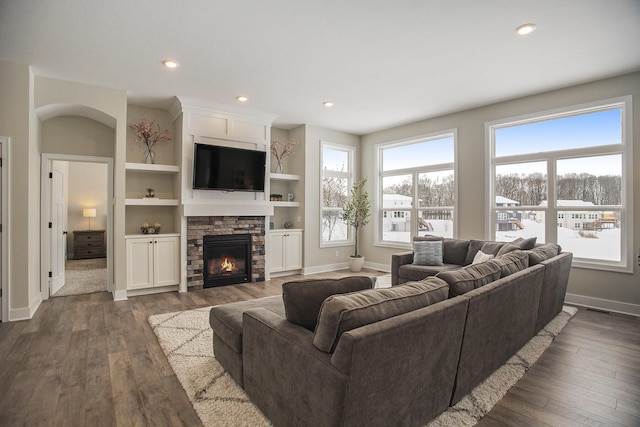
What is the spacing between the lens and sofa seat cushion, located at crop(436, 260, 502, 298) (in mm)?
2096

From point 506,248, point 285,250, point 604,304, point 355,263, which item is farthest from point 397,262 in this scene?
point 604,304

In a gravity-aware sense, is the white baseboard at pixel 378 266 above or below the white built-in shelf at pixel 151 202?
below

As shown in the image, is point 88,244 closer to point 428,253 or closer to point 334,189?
point 334,189

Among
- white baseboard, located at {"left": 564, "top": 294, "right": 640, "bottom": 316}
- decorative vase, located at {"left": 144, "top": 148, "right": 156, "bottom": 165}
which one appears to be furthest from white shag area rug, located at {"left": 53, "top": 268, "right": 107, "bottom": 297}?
white baseboard, located at {"left": 564, "top": 294, "right": 640, "bottom": 316}

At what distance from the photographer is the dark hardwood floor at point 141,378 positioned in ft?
6.83

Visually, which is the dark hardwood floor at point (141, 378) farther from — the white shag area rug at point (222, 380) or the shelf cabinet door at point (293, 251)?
the shelf cabinet door at point (293, 251)

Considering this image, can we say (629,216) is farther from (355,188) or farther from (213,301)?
(213,301)

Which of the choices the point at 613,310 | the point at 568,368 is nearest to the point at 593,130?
the point at 613,310

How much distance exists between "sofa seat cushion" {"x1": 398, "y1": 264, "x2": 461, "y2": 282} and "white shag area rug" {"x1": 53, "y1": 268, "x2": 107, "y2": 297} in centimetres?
467

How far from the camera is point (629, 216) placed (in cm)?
409

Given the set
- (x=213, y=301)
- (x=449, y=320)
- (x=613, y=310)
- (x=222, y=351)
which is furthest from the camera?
(x=213, y=301)

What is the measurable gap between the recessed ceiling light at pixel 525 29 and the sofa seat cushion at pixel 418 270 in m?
2.86

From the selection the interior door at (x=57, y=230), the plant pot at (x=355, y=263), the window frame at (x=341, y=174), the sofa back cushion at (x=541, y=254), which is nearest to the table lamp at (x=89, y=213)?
the interior door at (x=57, y=230)

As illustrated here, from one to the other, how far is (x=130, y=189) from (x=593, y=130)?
22.2 feet
